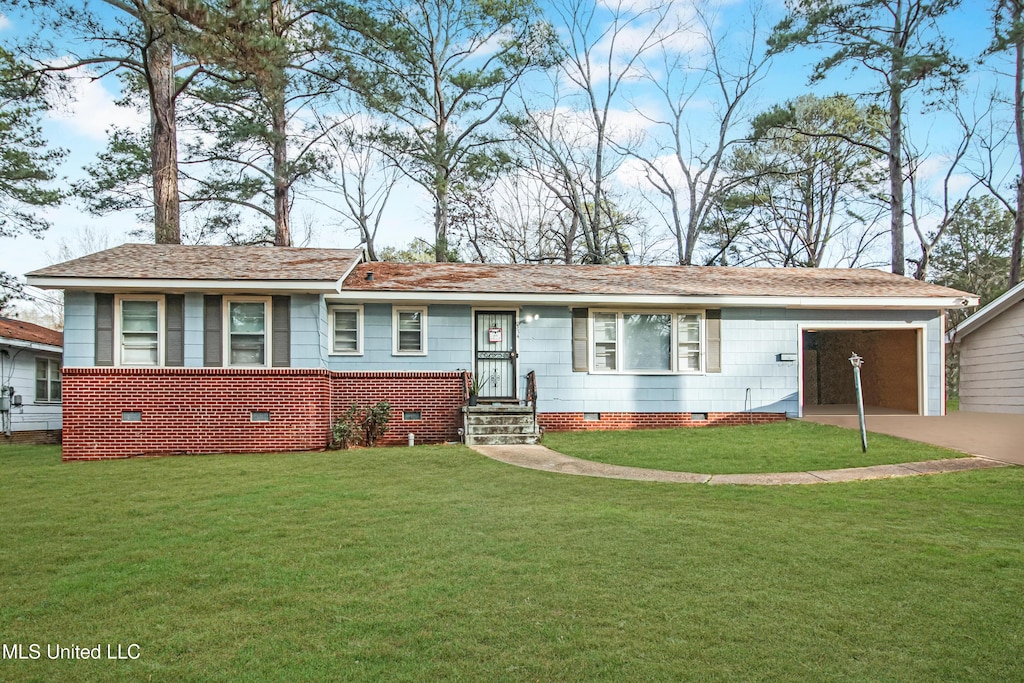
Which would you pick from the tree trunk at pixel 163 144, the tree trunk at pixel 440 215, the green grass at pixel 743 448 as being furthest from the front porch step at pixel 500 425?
the tree trunk at pixel 440 215

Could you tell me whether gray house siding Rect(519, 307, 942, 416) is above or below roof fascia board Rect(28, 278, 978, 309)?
below

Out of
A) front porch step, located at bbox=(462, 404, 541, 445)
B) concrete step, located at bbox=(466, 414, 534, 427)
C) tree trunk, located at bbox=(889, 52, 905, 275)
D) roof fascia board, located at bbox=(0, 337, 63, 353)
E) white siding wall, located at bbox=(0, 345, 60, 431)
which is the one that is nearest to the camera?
front porch step, located at bbox=(462, 404, 541, 445)

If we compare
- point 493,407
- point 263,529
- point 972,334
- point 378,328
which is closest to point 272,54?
point 378,328

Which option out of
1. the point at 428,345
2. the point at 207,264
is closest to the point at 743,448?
the point at 428,345

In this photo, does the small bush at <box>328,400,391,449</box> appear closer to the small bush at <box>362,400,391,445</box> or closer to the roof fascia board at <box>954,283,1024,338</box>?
the small bush at <box>362,400,391,445</box>

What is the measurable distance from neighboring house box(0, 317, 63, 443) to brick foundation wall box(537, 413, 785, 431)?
13008mm

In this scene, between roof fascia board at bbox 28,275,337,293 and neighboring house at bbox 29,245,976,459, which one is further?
neighboring house at bbox 29,245,976,459

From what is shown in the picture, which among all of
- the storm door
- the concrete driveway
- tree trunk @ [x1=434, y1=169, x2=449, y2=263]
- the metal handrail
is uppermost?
tree trunk @ [x1=434, y1=169, x2=449, y2=263]

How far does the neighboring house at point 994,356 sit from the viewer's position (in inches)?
620

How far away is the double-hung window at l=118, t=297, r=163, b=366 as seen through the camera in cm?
1319

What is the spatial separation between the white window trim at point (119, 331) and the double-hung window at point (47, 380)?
906 centimetres

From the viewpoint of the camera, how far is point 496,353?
1535 cm

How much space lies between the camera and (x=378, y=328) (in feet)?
48.7

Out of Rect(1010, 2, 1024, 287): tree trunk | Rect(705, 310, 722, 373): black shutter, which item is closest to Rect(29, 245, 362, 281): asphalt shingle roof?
Rect(705, 310, 722, 373): black shutter
